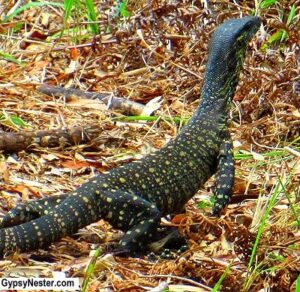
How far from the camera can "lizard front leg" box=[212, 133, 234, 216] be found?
6108 mm

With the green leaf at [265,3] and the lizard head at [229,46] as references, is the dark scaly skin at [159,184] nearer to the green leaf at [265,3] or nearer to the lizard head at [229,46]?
the lizard head at [229,46]

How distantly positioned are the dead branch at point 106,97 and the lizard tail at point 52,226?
2.79 m

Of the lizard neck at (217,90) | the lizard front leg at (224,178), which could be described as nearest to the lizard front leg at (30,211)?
the lizard front leg at (224,178)

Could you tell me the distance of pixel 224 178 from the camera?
6227mm

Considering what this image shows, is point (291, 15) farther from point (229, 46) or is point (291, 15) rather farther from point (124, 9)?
point (229, 46)

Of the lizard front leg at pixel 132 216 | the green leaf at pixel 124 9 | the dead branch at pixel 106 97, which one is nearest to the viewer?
the lizard front leg at pixel 132 216

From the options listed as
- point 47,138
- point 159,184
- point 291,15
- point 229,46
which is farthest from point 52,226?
point 291,15

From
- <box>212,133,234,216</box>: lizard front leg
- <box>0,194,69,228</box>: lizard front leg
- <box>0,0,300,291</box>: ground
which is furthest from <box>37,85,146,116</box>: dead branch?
<box>0,194,69,228</box>: lizard front leg

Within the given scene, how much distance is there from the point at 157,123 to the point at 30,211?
2701mm

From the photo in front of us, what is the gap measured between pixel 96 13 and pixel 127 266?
5.18 meters

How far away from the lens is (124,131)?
762 cm

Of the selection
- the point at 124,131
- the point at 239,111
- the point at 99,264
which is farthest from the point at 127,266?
the point at 239,111

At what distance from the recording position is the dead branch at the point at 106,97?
808 cm

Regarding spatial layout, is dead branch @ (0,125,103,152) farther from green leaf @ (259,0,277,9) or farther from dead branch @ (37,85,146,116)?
green leaf @ (259,0,277,9)
